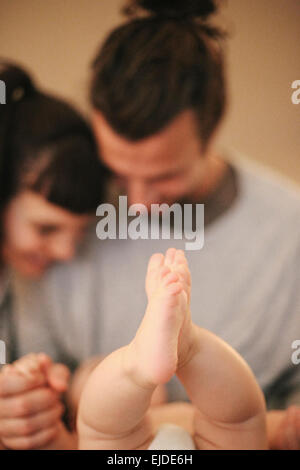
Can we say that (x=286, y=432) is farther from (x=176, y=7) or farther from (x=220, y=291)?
(x=176, y=7)

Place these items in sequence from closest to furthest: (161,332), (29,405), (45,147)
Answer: (161,332) → (29,405) → (45,147)


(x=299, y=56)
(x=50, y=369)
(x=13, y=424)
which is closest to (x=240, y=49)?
(x=299, y=56)

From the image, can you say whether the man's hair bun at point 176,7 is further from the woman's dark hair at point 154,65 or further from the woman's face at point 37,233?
the woman's face at point 37,233

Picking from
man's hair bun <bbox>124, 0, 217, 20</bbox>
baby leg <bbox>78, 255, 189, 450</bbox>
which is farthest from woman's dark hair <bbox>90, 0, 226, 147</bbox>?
baby leg <bbox>78, 255, 189, 450</bbox>

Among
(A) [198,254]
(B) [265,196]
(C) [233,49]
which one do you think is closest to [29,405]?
(A) [198,254]

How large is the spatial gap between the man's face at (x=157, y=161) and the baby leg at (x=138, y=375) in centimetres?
32

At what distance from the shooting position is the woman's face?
0.98 meters

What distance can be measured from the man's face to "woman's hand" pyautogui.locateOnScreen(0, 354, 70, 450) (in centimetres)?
40

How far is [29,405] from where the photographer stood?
0.85 meters

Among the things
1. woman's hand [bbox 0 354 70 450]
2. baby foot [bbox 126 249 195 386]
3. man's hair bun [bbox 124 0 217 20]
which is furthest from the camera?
man's hair bun [bbox 124 0 217 20]

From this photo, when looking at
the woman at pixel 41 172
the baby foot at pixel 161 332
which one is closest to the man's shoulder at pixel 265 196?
the woman at pixel 41 172

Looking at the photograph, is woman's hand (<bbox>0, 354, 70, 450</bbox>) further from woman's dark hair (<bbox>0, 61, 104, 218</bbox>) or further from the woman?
woman's dark hair (<bbox>0, 61, 104, 218</bbox>)

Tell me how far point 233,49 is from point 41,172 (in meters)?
0.49

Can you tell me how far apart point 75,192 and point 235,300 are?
428mm
